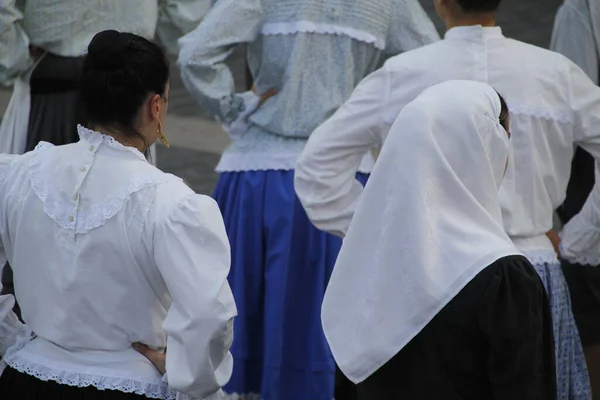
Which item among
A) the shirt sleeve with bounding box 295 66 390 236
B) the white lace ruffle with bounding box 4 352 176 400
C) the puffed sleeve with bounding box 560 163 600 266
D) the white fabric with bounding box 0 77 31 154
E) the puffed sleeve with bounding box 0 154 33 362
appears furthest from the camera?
the white fabric with bounding box 0 77 31 154

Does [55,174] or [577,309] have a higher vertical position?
[55,174]

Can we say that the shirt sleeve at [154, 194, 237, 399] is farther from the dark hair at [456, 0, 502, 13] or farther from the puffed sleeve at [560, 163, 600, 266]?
the puffed sleeve at [560, 163, 600, 266]

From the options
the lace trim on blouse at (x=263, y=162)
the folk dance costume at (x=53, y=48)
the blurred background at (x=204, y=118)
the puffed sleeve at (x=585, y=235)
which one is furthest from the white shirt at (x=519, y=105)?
the blurred background at (x=204, y=118)

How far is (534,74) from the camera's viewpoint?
11.9ft

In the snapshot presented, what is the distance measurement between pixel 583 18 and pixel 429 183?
206 centimetres

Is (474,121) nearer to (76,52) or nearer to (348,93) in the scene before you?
(348,93)

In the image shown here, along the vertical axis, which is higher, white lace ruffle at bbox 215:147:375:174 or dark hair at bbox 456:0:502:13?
dark hair at bbox 456:0:502:13

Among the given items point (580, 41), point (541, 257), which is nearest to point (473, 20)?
point (541, 257)

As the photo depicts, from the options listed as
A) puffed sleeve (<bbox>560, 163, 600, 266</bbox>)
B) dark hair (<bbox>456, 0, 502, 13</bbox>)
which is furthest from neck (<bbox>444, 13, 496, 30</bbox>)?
puffed sleeve (<bbox>560, 163, 600, 266</bbox>)

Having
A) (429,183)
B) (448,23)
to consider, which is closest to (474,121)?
(429,183)

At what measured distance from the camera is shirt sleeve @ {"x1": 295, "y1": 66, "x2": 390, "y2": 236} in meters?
3.70

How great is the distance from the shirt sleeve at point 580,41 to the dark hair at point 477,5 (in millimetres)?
900

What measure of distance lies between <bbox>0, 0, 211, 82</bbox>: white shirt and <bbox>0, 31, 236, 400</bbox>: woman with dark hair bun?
1451 millimetres

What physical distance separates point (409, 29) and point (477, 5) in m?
0.79
